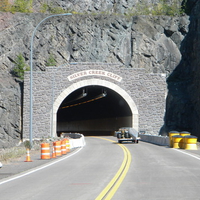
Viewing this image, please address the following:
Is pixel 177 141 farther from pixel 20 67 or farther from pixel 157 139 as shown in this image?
pixel 20 67

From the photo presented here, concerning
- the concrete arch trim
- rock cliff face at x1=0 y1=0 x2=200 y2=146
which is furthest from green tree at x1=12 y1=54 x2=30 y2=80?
the concrete arch trim

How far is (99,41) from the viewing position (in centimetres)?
7338

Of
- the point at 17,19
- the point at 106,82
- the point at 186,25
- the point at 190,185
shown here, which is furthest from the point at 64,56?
the point at 190,185

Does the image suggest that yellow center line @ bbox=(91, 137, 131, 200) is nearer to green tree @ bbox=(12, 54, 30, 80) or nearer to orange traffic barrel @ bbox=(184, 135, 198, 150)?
orange traffic barrel @ bbox=(184, 135, 198, 150)

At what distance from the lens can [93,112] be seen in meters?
77.4

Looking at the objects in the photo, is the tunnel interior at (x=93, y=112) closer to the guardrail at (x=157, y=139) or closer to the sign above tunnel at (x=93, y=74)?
the sign above tunnel at (x=93, y=74)

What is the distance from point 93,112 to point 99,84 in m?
19.7

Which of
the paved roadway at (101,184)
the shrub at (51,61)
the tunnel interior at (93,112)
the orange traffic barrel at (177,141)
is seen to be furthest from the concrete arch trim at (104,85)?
the paved roadway at (101,184)

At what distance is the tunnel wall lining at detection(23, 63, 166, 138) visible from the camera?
57.5m

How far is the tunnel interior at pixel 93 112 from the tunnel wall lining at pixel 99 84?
1.81m

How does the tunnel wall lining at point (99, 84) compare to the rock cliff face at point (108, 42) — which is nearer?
the tunnel wall lining at point (99, 84)

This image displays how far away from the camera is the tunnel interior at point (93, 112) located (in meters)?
63.2

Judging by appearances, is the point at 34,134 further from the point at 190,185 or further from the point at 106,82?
the point at 190,185

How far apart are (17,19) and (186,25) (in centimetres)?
2870
